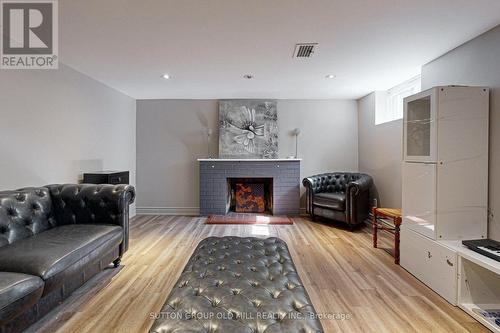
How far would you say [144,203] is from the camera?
5102 millimetres

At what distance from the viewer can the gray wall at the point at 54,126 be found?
242cm

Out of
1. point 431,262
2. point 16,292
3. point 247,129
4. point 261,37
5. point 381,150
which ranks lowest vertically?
point 431,262

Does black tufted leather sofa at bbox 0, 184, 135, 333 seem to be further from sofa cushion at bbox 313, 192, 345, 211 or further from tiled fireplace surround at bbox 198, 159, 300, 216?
sofa cushion at bbox 313, 192, 345, 211

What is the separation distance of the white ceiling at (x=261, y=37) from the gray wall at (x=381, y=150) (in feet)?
2.44

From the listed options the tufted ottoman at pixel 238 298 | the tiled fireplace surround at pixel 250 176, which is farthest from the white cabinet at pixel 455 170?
the tiled fireplace surround at pixel 250 176

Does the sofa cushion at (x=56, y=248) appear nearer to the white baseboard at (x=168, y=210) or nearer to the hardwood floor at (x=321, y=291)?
the hardwood floor at (x=321, y=291)

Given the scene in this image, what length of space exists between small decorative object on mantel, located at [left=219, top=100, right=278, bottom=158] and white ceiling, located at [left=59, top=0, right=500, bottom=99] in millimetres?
1191

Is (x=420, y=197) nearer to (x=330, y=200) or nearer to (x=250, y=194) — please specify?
(x=330, y=200)

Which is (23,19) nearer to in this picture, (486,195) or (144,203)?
(144,203)

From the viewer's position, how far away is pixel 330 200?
4.05 metres

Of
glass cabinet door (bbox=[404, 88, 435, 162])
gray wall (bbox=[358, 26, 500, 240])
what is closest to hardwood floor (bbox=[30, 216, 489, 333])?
gray wall (bbox=[358, 26, 500, 240])

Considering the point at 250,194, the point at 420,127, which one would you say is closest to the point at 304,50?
the point at 420,127

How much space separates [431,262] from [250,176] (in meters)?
3.18

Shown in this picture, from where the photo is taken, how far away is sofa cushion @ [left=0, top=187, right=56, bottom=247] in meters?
2.01
